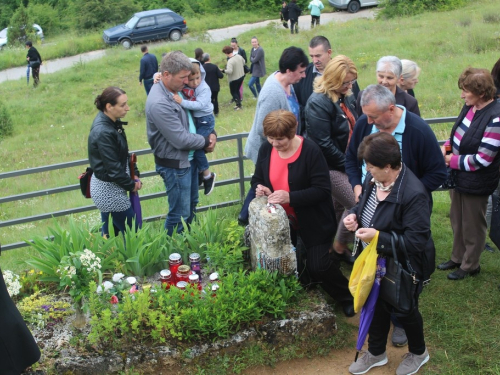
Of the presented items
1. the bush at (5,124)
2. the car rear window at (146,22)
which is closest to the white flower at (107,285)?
the bush at (5,124)

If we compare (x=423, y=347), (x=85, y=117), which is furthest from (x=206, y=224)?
(x=85, y=117)

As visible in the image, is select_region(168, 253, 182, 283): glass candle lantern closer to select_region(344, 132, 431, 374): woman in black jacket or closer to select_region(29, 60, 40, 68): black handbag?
select_region(344, 132, 431, 374): woman in black jacket

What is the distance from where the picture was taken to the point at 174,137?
215 inches

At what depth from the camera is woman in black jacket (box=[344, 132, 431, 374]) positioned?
3777 mm

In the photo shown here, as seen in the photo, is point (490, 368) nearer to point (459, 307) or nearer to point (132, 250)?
point (459, 307)

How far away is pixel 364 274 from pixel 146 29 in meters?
23.5

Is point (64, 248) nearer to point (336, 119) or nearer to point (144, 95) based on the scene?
point (336, 119)

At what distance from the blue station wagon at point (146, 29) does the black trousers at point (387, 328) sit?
2323cm

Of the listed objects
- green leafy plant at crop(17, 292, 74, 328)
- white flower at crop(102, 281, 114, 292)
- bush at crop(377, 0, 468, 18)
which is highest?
bush at crop(377, 0, 468, 18)

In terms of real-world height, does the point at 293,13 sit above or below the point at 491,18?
above

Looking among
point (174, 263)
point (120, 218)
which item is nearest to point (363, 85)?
point (120, 218)

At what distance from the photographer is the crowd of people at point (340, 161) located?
398 cm

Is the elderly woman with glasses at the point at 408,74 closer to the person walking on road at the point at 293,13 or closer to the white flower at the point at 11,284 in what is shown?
the white flower at the point at 11,284

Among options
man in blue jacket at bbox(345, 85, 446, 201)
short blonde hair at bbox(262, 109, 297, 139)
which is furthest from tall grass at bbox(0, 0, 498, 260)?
man in blue jacket at bbox(345, 85, 446, 201)
